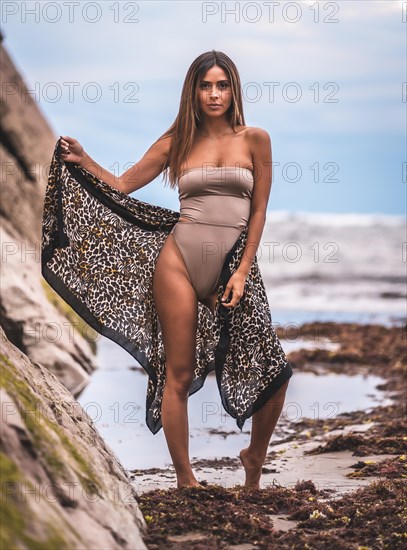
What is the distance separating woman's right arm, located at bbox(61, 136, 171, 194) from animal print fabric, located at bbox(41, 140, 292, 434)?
0.16ft

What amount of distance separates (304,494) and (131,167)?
2.19 meters

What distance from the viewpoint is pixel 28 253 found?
12.9 m

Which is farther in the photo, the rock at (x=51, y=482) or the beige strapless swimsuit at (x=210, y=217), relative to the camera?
the beige strapless swimsuit at (x=210, y=217)

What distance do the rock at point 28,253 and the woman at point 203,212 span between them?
12.1 feet

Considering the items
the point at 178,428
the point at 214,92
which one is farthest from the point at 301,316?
the point at 214,92

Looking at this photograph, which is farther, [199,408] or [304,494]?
[199,408]

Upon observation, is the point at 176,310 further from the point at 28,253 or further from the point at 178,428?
the point at 28,253

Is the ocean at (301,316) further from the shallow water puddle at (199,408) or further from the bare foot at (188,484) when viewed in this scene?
the bare foot at (188,484)

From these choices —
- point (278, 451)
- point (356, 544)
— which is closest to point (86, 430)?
point (356, 544)

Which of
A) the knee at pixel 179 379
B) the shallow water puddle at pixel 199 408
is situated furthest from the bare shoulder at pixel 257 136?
the shallow water puddle at pixel 199 408

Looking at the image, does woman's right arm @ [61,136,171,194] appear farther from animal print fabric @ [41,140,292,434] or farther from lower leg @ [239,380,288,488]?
lower leg @ [239,380,288,488]

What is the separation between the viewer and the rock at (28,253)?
9.43 meters

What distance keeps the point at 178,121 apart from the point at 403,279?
2348cm

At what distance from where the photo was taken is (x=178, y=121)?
5496 mm
